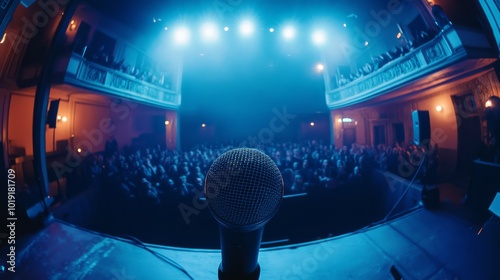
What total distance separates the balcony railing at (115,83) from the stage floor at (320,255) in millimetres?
647

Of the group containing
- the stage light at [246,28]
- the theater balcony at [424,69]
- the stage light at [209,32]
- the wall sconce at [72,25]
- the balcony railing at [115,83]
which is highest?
the stage light at [246,28]

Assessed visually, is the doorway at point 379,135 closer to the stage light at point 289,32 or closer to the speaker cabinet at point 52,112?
the stage light at point 289,32

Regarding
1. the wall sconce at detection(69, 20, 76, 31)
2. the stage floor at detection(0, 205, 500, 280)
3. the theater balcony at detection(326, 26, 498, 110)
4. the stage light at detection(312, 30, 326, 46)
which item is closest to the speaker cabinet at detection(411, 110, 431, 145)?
the theater balcony at detection(326, 26, 498, 110)

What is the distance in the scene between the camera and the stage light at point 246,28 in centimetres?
99

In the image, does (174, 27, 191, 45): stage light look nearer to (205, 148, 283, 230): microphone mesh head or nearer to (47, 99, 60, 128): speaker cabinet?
(47, 99, 60, 128): speaker cabinet

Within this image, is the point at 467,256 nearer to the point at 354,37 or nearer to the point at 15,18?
the point at 354,37

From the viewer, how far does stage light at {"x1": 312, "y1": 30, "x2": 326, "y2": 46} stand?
1.06m

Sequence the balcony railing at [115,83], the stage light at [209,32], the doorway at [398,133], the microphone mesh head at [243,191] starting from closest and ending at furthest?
the microphone mesh head at [243,191] < the balcony railing at [115,83] < the doorway at [398,133] < the stage light at [209,32]

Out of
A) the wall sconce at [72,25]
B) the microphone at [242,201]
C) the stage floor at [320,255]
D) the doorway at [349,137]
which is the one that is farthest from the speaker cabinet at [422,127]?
the wall sconce at [72,25]

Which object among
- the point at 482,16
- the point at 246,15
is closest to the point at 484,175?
the point at 482,16

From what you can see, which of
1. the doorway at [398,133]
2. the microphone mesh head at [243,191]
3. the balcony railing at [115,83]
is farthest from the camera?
the doorway at [398,133]

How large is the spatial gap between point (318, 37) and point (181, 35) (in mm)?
760

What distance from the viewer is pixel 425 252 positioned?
0.72 meters

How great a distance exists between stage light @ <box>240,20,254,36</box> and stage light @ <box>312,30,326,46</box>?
1.19ft
